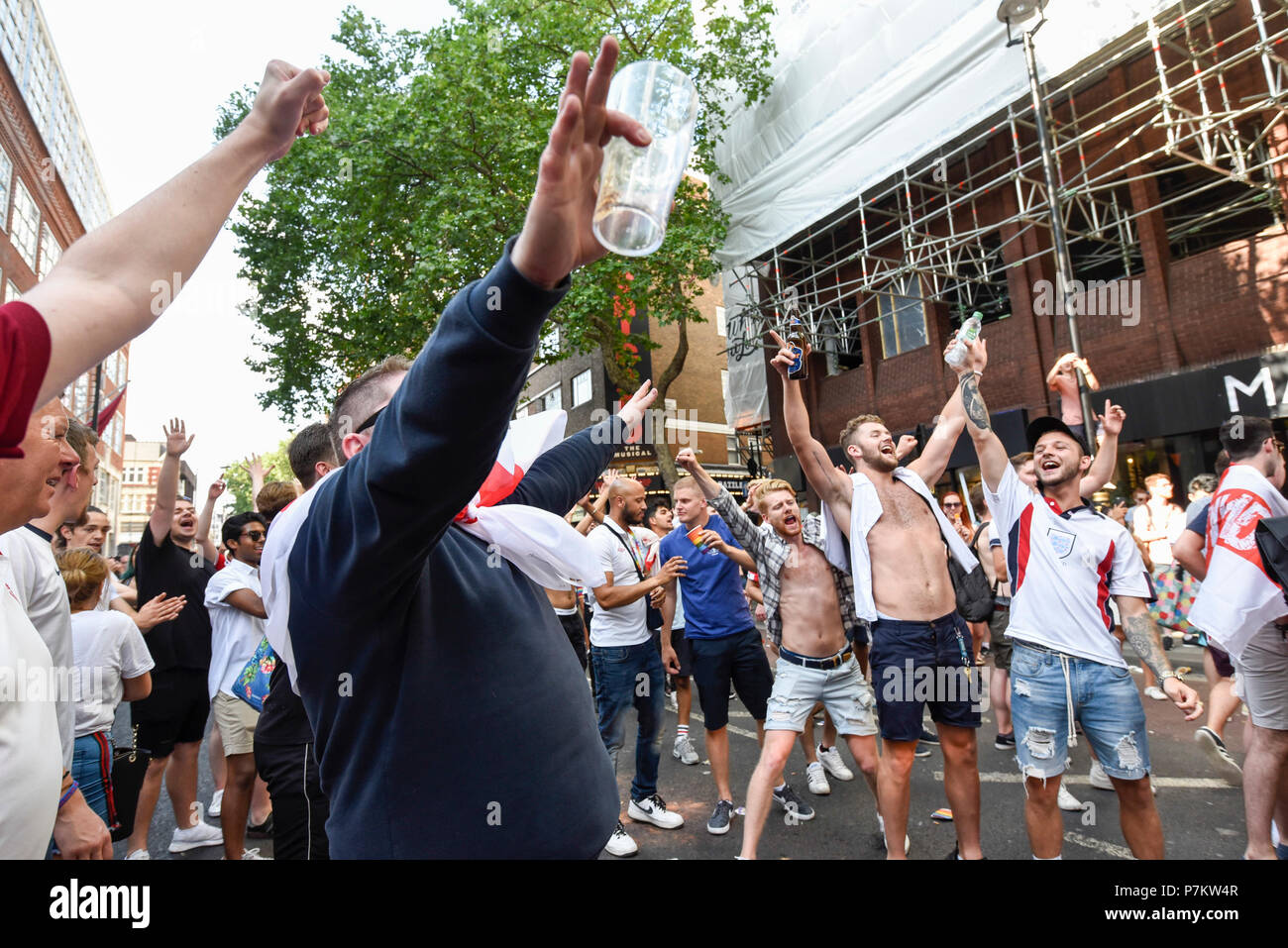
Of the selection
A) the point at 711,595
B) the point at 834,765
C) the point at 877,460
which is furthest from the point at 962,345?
the point at 834,765

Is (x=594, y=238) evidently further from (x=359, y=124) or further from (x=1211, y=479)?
(x=359, y=124)

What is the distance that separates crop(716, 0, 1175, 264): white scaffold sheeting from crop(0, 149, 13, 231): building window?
992 inches

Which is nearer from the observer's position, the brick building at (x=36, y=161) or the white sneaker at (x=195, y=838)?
the white sneaker at (x=195, y=838)

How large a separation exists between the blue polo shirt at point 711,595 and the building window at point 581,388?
21760 millimetres

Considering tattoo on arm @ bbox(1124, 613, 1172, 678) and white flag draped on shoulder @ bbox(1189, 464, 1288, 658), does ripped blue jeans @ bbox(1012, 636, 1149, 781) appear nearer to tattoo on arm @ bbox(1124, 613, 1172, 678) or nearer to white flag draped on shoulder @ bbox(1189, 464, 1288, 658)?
tattoo on arm @ bbox(1124, 613, 1172, 678)

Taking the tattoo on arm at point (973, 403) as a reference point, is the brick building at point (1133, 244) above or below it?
above

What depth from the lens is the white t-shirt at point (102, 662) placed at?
10.9 feet

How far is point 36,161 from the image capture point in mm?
28953

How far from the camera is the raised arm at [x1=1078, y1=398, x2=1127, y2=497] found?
4.07 m

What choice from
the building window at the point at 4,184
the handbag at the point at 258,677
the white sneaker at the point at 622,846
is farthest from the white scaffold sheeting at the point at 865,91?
the building window at the point at 4,184

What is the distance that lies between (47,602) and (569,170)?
2.69 m

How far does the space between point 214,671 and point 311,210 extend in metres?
15.2

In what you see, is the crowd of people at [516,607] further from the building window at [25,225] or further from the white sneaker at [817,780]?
the building window at [25,225]
